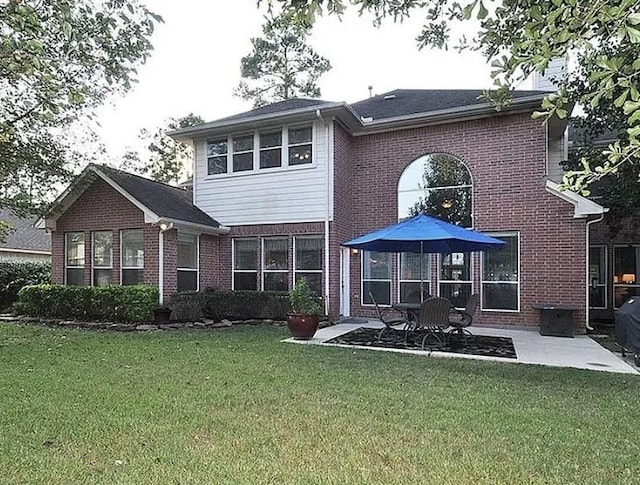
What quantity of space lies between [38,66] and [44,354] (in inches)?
209

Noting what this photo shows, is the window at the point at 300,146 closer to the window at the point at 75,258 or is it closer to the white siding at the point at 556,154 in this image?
the window at the point at 75,258

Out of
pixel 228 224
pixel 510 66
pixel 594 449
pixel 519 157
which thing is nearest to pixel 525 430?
pixel 594 449

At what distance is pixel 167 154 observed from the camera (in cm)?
2695

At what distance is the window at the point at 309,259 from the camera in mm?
12391

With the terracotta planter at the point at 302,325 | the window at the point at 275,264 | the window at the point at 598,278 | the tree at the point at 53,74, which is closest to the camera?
the tree at the point at 53,74

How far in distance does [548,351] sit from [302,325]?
4627 millimetres

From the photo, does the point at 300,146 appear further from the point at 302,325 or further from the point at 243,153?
the point at 302,325

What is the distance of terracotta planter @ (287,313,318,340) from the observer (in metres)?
9.20

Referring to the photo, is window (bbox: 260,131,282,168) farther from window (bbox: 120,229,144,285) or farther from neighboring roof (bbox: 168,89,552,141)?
window (bbox: 120,229,144,285)

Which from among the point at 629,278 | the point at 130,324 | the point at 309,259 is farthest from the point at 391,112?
the point at 130,324

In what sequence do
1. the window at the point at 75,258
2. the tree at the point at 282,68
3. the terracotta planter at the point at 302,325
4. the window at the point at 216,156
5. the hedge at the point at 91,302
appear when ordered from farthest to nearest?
the tree at the point at 282,68 → the window at the point at 216,156 → the window at the point at 75,258 → the hedge at the point at 91,302 → the terracotta planter at the point at 302,325

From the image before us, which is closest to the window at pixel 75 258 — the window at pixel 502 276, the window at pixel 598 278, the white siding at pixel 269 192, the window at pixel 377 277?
the white siding at pixel 269 192

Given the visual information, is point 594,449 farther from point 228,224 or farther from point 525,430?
point 228,224

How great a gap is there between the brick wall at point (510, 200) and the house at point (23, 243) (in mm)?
16090
